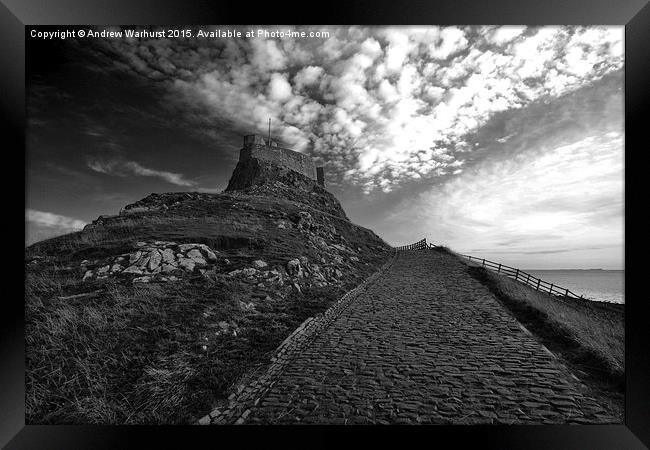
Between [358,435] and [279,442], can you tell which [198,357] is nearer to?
[279,442]

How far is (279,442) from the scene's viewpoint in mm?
3617

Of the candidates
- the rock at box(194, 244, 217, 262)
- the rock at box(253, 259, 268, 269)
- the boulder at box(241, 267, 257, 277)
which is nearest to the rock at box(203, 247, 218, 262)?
the rock at box(194, 244, 217, 262)

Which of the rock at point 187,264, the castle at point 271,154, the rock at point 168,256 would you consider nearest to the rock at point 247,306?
the rock at point 187,264

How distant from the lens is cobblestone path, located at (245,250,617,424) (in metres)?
3.77

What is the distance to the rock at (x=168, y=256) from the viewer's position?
29.9 feet

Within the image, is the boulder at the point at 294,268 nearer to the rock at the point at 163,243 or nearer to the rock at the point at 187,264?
the rock at the point at 187,264

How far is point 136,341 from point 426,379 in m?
5.49

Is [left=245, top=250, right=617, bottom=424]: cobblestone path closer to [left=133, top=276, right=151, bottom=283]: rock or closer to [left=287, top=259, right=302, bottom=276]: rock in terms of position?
[left=287, top=259, right=302, bottom=276]: rock

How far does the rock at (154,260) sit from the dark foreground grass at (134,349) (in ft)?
4.23

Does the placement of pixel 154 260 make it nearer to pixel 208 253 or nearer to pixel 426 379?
pixel 208 253
